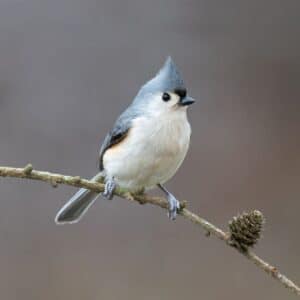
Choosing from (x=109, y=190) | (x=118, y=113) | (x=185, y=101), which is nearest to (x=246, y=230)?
(x=109, y=190)

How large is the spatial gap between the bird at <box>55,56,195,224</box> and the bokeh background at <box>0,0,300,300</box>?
1175 mm

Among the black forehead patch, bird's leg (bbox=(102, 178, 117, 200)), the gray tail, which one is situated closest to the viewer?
bird's leg (bbox=(102, 178, 117, 200))

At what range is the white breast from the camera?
167 cm

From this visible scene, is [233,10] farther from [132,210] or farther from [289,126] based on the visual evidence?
[132,210]

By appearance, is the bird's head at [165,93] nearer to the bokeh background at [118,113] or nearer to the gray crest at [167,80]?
the gray crest at [167,80]

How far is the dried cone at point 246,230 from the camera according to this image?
1143 mm

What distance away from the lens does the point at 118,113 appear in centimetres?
298

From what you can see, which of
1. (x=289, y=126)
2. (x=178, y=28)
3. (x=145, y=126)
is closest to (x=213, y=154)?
(x=289, y=126)

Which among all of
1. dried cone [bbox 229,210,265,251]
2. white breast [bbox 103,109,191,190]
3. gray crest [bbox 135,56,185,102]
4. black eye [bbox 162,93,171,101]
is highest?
gray crest [bbox 135,56,185,102]

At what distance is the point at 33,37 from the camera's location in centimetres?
324

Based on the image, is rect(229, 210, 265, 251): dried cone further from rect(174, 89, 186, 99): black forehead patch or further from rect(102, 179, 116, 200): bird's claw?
rect(174, 89, 186, 99): black forehead patch

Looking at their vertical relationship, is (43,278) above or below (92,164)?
below

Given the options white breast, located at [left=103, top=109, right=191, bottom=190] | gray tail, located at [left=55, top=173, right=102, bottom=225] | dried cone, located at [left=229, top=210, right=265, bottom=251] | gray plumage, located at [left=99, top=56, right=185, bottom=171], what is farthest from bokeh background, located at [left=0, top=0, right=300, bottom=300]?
dried cone, located at [left=229, top=210, right=265, bottom=251]

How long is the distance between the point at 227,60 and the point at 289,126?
41cm
